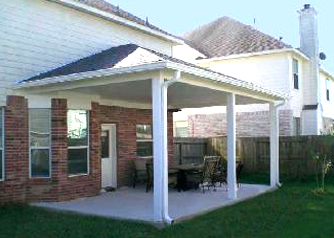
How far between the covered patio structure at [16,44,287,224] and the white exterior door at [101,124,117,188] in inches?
37.0

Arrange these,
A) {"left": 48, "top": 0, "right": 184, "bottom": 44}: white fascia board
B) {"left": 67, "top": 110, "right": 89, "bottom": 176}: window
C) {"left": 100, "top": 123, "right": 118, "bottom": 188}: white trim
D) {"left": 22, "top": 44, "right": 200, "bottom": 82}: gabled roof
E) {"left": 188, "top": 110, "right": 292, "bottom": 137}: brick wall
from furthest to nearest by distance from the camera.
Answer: {"left": 188, "top": 110, "right": 292, "bottom": 137}: brick wall, {"left": 100, "top": 123, "right": 118, "bottom": 188}: white trim, {"left": 48, "top": 0, "right": 184, "bottom": 44}: white fascia board, {"left": 67, "top": 110, "right": 89, "bottom": 176}: window, {"left": 22, "top": 44, "right": 200, "bottom": 82}: gabled roof

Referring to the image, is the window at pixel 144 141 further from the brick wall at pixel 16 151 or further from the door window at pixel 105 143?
the brick wall at pixel 16 151

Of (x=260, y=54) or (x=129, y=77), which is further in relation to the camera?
(x=260, y=54)

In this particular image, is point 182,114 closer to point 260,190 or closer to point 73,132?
→ point 260,190

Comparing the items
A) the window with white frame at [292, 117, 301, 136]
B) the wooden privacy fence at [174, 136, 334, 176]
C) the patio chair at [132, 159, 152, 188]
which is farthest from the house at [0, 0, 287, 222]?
the window with white frame at [292, 117, 301, 136]

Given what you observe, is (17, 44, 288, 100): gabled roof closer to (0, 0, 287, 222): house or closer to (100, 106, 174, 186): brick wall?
(0, 0, 287, 222): house

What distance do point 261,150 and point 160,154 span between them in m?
11.2

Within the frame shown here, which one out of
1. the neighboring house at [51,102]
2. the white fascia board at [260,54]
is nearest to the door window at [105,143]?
the neighboring house at [51,102]

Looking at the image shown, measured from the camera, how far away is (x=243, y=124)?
24656 millimetres

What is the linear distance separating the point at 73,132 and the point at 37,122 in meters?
1.07

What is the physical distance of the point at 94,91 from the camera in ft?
41.8

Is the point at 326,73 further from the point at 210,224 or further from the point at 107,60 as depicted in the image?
the point at 210,224

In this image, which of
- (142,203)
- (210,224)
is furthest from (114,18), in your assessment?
(210,224)

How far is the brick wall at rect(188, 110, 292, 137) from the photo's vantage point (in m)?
23.5
